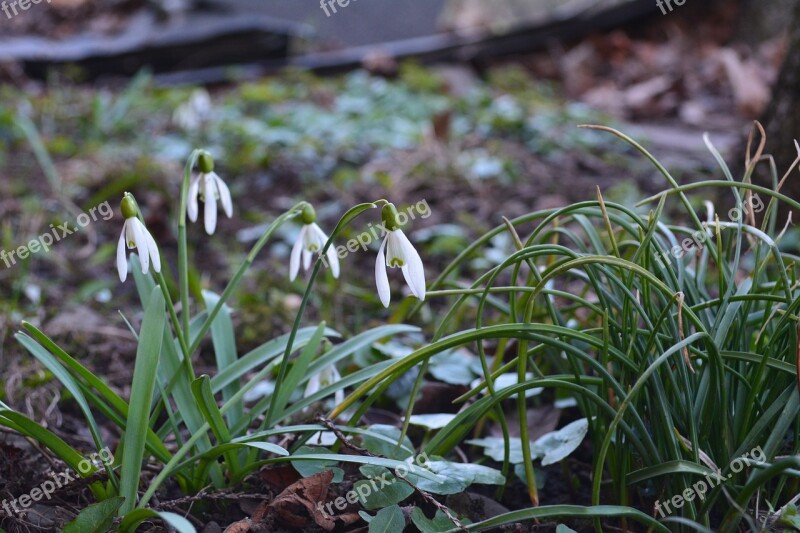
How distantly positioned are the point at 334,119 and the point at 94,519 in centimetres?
343

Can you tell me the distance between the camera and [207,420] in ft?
4.23

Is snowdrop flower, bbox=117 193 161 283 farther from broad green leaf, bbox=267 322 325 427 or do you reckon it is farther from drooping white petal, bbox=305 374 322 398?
drooping white petal, bbox=305 374 322 398

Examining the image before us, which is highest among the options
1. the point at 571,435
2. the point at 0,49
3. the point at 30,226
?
the point at 0,49

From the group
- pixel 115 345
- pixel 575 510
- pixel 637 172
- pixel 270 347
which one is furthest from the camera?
pixel 637 172

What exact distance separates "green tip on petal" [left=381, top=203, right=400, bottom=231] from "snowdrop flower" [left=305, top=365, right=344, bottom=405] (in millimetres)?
458

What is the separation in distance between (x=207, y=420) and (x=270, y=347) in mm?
323

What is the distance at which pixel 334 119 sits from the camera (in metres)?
4.40

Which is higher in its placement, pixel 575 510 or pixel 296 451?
pixel 296 451

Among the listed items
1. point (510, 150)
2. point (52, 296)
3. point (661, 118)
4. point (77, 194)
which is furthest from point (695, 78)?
point (52, 296)

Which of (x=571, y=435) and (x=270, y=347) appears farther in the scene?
(x=270, y=347)

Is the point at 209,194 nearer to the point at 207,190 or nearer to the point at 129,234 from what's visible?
the point at 207,190

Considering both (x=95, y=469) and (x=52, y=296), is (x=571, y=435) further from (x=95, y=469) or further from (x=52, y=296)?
(x=52, y=296)

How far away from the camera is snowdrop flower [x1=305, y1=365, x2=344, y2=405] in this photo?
1.58 metres

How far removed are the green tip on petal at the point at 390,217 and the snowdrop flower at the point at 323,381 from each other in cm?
46
